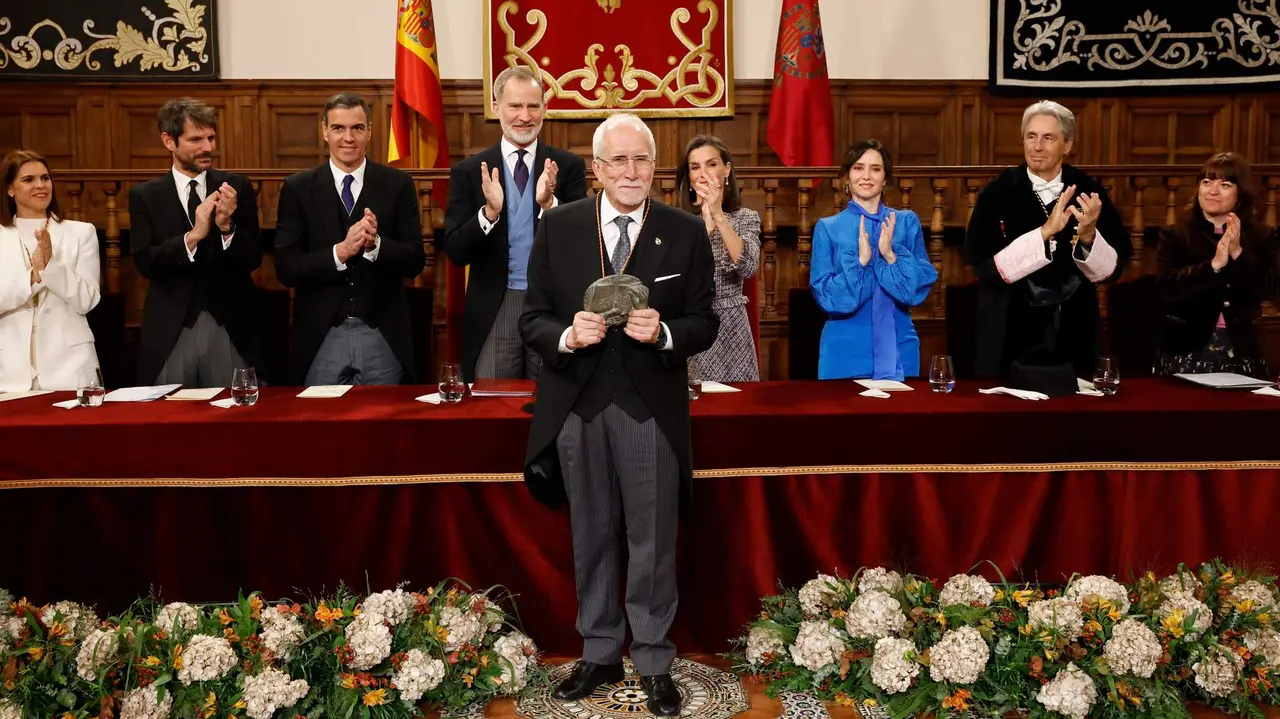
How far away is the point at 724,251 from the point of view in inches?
166

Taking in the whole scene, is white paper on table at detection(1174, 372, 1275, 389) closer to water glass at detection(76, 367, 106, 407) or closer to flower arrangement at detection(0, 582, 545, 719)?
flower arrangement at detection(0, 582, 545, 719)

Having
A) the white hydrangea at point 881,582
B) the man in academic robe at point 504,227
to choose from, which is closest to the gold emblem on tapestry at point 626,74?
the man in academic robe at point 504,227

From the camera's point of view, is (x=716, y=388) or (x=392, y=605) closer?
(x=392, y=605)

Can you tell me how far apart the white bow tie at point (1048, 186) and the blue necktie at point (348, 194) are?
2438mm

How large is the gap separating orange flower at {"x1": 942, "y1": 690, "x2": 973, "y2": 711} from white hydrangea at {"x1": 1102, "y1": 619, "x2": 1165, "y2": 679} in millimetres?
366

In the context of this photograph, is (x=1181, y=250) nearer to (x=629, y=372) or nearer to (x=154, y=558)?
(x=629, y=372)

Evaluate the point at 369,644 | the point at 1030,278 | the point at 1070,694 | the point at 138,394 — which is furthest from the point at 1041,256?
the point at 138,394

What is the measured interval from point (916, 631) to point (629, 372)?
3.37ft

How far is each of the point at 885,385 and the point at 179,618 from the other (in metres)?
2.17

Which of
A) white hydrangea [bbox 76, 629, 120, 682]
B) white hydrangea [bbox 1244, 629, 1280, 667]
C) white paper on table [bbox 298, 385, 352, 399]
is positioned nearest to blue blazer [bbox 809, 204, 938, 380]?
white hydrangea [bbox 1244, 629, 1280, 667]

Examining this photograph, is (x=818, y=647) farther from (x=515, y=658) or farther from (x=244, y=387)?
(x=244, y=387)

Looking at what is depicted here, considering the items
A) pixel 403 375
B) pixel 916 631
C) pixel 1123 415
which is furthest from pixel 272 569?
pixel 1123 415

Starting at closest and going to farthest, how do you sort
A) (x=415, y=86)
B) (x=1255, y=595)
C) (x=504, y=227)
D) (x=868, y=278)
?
(x=1255, y=595)
(x=504, y=227)
(x=868, y=278)
(x=415, y=86)

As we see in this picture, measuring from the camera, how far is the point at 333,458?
3.18 metres
